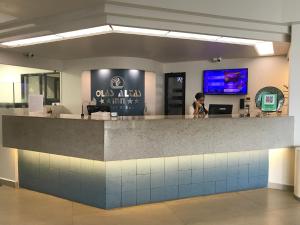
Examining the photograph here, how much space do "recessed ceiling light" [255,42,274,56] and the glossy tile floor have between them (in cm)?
292

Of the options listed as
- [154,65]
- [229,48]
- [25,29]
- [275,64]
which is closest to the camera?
[25,29]

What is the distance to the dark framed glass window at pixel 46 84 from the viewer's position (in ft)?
28.8

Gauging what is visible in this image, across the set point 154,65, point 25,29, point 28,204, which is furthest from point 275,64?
point 28,204

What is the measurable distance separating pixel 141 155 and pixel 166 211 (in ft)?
2.85

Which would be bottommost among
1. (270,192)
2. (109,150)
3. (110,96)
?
(270,192)

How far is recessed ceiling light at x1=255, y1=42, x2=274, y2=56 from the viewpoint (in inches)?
230

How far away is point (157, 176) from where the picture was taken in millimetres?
4480

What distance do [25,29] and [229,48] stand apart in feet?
13.4

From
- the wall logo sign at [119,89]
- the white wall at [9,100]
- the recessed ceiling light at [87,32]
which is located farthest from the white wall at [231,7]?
the wall logo sign at [119,89]

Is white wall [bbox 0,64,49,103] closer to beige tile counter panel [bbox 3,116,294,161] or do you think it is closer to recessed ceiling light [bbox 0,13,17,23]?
beige tile counter panel [bbox 3,116,294,161]

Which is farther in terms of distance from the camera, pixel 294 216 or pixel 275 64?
pixel 275 64

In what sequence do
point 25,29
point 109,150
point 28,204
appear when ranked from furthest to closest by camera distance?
point 25,29, point 28,204, point 109,150

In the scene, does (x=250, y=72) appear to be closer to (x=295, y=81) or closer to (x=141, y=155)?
(x=295, y=81)

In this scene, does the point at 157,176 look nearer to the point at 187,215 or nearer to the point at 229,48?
the point at 187,215
